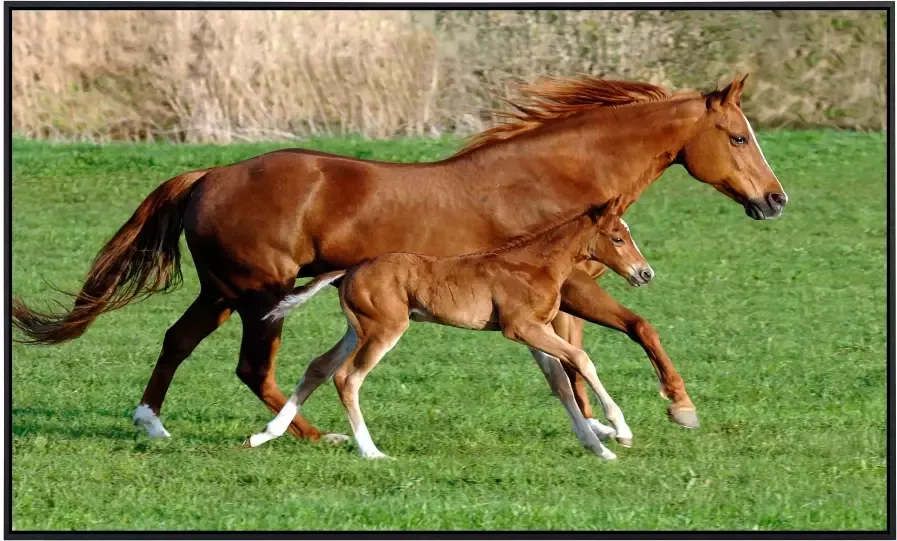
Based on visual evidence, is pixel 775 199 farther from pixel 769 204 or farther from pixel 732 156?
pixel 732 156

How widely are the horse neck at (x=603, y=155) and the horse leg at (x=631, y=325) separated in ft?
1.69

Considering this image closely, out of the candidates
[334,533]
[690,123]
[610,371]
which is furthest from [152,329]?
[334,533]

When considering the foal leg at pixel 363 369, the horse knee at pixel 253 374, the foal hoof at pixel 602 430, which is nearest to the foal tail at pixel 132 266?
the horse knee at pixel 253 374

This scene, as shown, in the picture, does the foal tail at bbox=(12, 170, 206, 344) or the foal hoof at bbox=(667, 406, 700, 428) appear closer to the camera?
the foal hoof at bbox=(667, 406, 700, 428)

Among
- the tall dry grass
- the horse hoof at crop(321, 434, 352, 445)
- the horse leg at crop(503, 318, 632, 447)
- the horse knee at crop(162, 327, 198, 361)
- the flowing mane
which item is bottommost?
the tall dry grass

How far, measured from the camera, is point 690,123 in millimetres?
8352

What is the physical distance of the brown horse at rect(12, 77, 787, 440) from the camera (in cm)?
828

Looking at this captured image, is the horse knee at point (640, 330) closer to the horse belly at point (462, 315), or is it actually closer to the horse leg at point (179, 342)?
the horse belly at point (462, 315)

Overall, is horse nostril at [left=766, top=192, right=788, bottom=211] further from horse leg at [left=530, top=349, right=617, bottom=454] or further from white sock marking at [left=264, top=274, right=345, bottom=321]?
white sock marking at [left=264, top=274, right=345, bottom=321]

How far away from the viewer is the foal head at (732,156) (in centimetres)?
836

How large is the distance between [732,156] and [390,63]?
1177 cm

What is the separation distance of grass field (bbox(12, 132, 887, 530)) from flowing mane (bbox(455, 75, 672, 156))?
1.66 metres

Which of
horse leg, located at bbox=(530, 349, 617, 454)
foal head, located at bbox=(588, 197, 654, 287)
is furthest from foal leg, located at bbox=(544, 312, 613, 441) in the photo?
foal head, located at bbox=(588, 197, 654, 287)

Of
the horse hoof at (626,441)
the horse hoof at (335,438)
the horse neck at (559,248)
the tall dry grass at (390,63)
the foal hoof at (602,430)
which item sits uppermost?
the horse neck at (559,248)
